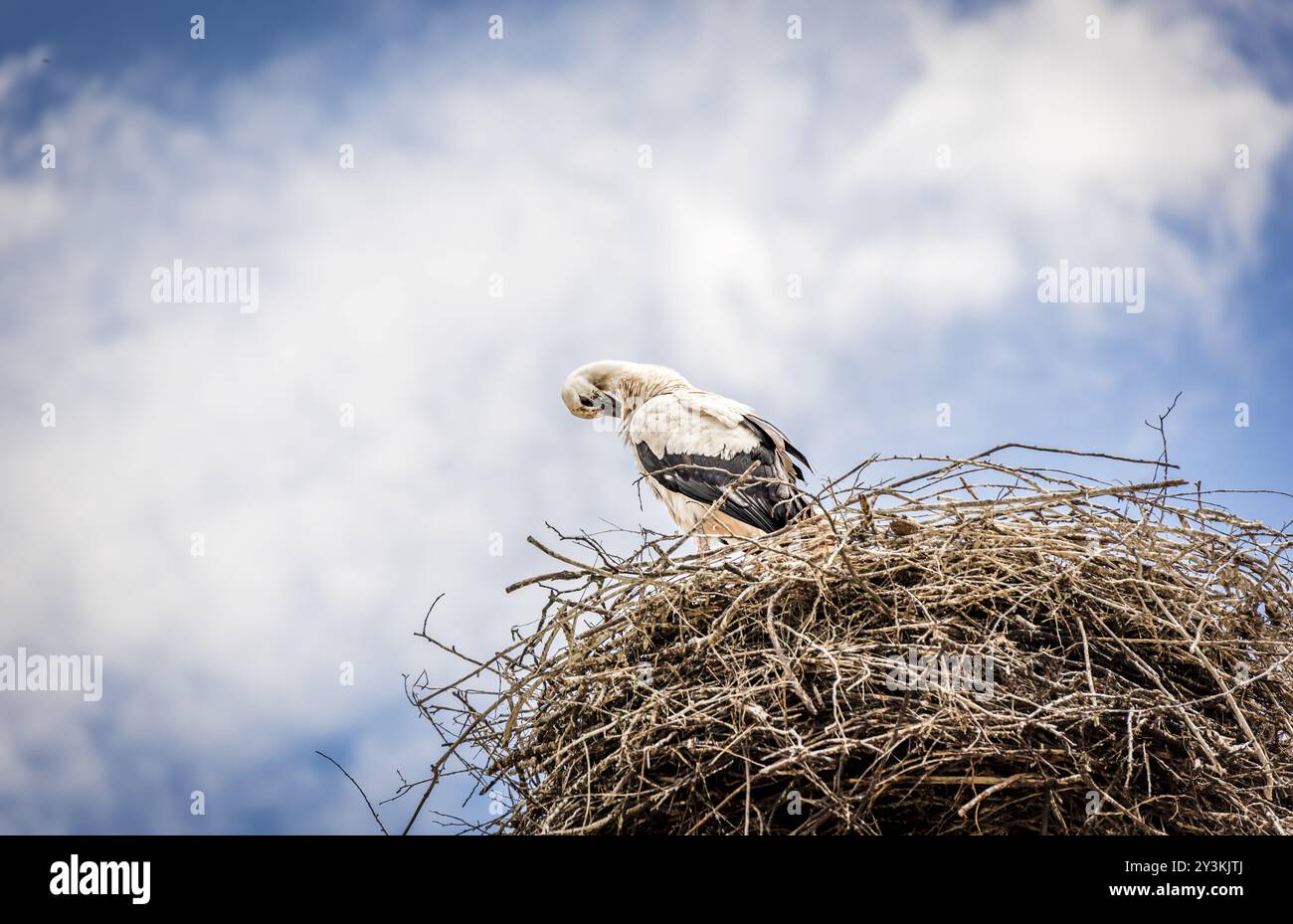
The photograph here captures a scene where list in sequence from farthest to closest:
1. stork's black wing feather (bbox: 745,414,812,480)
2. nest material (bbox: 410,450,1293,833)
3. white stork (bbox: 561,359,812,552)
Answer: stork's black wing feather (bbox: 745,414,812,480), white stork (bbox: 561,359,812,552), nest material (bbox: 410,450,1293,833)

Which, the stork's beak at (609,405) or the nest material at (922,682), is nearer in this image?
the nest material at (922,682)

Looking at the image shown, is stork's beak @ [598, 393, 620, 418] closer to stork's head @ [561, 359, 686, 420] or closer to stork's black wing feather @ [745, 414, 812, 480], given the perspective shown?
stork's head @ [561, 359, 686, 420]

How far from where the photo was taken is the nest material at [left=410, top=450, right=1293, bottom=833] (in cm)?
266

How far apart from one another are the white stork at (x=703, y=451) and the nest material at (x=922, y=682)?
148cm

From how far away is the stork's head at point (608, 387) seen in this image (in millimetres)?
5957

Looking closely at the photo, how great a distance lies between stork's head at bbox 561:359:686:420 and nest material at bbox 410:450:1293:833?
2.71 metres

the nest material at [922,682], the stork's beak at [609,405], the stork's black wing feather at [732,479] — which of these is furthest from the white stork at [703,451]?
the nest material at [922,682]

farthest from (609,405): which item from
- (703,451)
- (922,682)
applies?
(922,682)

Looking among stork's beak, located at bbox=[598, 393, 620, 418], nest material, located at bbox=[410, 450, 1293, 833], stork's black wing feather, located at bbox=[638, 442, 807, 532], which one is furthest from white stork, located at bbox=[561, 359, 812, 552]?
nest material, located at bbox=[410, 450, 1293, 833]

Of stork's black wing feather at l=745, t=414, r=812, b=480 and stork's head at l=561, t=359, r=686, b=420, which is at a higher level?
stork's head at l=561, t=359, r=686, b=420

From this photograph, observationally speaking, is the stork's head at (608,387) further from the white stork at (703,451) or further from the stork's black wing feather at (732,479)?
the stork's black wing feather at (732,479)

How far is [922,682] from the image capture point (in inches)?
105
